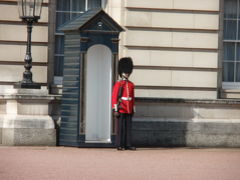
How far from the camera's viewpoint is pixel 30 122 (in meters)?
18.1

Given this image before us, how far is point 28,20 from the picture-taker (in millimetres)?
18406

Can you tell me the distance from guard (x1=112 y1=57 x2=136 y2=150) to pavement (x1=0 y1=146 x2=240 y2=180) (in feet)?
0.95

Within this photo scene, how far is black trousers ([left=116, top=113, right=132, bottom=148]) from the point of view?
18000mm

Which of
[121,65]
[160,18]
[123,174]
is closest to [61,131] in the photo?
[121,65]

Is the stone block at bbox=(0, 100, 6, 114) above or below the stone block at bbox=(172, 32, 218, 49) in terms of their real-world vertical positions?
below

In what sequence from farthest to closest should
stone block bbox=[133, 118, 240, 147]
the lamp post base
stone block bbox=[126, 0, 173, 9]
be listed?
stone block bbox=[126, 0, 173, 9]
stone block bbox=[133, 118, 240, 147]
the lamp post base

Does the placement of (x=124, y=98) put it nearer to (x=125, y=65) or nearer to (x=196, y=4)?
(x=125, y=65)

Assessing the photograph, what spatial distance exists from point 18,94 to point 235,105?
13.8 ft

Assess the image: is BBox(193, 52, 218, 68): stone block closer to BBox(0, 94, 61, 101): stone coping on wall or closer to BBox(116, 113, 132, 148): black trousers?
BBox(116, 113, 132, 148): black trousers

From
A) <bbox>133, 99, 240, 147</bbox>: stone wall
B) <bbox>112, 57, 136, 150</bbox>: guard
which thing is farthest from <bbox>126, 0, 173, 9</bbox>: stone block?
<bbox>112, 57, 136, 150</bbox>: guard

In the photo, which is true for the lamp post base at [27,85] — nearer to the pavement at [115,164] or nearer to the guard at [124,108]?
the pavement at [115,164]

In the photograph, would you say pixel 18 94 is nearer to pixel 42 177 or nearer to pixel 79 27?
pixel 79 27

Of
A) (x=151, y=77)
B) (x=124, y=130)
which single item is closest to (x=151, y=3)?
(x=151, y=77)

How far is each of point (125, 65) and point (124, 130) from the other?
47.5 inches
